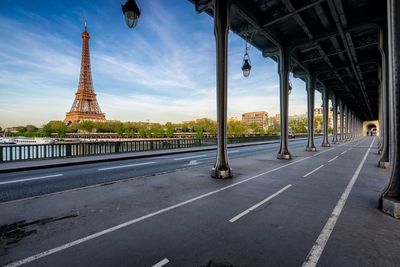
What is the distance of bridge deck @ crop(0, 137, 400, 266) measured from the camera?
3002mm

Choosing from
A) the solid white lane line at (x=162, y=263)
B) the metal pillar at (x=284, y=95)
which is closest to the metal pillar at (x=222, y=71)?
the solid white lane line at (x=162, y=263)

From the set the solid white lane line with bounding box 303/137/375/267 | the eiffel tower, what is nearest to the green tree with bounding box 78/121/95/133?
the eiffel tower

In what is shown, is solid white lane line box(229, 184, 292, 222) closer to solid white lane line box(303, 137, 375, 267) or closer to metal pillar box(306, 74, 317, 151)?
solid white lane line box(303, 137, 375, 267)

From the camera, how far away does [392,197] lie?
15.3 feet

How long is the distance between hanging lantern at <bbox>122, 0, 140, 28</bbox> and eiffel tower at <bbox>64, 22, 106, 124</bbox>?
9987 centimetres

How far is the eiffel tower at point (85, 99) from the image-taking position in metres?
88.5

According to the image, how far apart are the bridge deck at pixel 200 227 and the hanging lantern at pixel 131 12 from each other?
5.42 m

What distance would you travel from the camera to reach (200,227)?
398 cm

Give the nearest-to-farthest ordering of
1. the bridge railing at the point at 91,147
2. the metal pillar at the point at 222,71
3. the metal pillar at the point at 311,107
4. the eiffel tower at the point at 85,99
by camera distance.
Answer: the metal pillar at the point at 222,71, the bridge railing at the point at 91,147, the metal pillar at the point at 311,107, the eiffel tower at the point at 85,99

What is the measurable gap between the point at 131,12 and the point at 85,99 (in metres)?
108

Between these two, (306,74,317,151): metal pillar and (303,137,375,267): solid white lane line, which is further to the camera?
(306,74,317,151): metal pillar

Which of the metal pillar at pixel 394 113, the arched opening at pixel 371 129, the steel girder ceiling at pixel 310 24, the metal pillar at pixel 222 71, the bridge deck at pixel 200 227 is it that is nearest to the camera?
the bridge deck at pixel 200 227

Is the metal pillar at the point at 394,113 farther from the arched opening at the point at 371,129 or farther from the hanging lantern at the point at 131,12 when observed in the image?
the arched opening at the point at 371,129

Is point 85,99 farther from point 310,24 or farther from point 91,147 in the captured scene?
point 310,24
